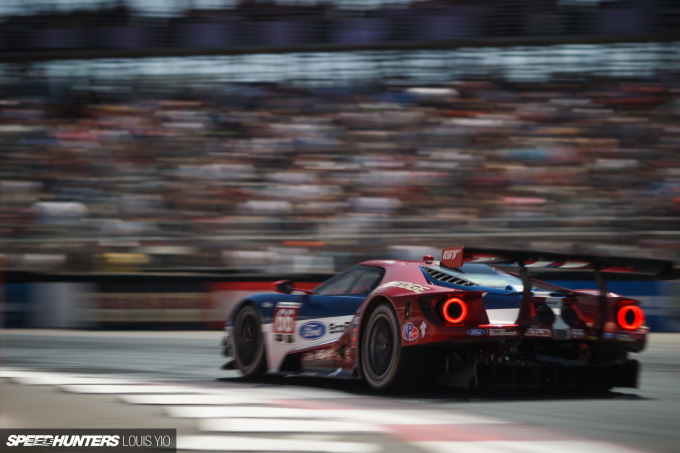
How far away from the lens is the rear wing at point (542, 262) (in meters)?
5.56

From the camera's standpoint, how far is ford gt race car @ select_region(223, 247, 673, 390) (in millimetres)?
5613

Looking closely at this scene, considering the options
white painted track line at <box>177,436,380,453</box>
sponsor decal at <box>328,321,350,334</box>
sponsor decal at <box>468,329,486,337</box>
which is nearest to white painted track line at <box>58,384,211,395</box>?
sponsor decal at <box>328,321,350,334</box>

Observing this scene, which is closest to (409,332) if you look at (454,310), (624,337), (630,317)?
(454,310)

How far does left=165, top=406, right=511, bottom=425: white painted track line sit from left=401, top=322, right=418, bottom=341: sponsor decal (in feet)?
1.79

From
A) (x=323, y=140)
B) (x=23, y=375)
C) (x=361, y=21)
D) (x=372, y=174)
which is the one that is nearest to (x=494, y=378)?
(x=23, y=375)

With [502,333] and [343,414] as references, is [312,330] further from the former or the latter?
[343,414]

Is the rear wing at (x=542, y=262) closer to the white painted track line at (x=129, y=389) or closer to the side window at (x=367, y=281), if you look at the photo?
the side window at (x=367, y=281)

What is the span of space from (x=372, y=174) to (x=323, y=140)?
1437mm

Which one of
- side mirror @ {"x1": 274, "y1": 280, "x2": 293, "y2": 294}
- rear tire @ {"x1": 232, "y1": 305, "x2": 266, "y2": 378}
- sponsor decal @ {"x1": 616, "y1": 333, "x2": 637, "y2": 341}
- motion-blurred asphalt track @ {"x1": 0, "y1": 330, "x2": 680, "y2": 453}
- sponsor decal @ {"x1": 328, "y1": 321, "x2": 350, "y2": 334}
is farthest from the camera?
rear tire @ {"x1": 232, "y1": 305, "x2": 266, "y2": 378}

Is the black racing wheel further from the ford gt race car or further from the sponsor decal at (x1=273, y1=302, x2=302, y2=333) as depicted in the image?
the sponsor decal at (x1=273, y1=302, x2=302, y2=333)

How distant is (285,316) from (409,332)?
66.8 inches

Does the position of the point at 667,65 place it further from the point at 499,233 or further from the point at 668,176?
the point at 499,233

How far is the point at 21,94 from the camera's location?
61.2 ft

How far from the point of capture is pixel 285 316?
711 centimetres
